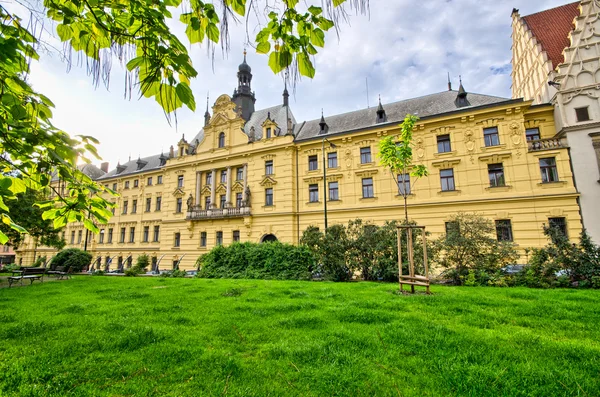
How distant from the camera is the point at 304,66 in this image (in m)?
2.34

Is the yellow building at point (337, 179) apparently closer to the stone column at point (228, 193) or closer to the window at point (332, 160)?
the window at point (332, 160)

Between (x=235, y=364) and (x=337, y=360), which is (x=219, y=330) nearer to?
(x=235, y=364)

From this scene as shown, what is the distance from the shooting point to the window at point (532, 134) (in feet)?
65.6

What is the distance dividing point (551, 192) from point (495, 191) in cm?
300

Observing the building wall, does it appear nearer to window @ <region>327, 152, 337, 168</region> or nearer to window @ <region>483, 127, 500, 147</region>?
window @ <region>483, 127, 500, 147</region>

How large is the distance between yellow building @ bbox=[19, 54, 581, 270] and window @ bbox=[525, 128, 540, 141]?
80 mm

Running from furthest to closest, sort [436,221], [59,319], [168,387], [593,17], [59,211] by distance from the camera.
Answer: [436,221] → [593,17] → [59,319] → [168,387] → [59,211]

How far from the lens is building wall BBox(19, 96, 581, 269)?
18.6 metres

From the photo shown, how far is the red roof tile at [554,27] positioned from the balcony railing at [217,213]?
27.6m

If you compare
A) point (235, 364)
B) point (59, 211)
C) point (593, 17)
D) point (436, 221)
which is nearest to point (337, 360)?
point (235, 364)

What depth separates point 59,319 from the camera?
5629mm

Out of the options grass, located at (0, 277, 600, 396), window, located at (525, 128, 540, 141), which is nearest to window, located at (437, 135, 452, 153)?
window, located at (525, 128, 540, 141)

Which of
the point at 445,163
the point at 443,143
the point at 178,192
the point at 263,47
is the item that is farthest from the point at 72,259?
the point at 443,143

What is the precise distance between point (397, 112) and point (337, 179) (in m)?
8.26
